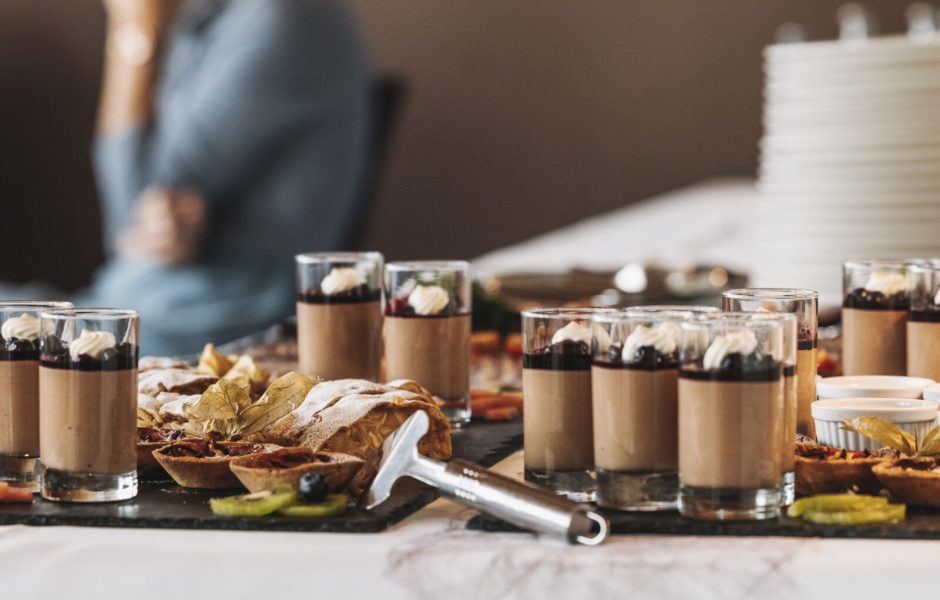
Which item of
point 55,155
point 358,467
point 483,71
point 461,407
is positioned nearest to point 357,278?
point 461,407

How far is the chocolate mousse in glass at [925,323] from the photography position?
160 centimetres

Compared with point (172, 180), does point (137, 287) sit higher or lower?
lower

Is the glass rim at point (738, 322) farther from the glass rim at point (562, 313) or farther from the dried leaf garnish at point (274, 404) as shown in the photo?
the dried leaf garnish at point (274, 404)

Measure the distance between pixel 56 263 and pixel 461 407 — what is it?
18.8 feet

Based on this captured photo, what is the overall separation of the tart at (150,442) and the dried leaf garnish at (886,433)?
2.22 feet

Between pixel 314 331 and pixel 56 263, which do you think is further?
pixel 56 263

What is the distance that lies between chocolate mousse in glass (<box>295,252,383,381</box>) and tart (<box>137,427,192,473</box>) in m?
0.41

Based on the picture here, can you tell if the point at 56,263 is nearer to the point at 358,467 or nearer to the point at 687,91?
the point at 687,91

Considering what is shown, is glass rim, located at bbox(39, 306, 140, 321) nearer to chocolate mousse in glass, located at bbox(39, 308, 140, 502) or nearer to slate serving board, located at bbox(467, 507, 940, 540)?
chocolate mousse in glass, located at bbox(39, 308, 140, 502)

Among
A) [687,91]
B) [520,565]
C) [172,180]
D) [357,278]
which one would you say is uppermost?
[687,91]

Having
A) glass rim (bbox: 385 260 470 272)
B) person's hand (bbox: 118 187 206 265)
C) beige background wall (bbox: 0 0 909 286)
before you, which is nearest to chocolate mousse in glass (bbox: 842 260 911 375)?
glass rim (bbox: 385 260 470 272)

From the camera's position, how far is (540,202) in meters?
6.57

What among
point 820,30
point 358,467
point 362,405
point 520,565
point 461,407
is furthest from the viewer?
point 820,30

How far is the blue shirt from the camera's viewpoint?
13.9 ft
